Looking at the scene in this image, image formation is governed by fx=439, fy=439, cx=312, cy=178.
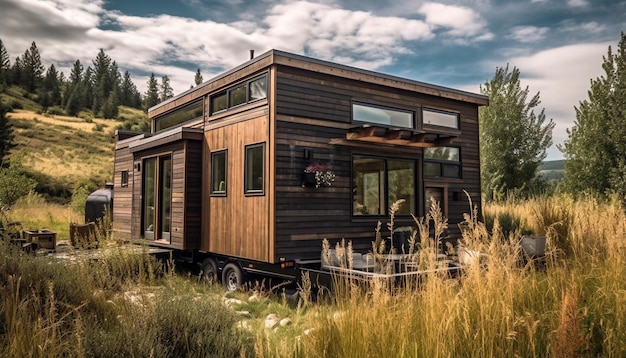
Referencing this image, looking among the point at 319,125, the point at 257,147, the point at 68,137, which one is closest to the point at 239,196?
the point at 257,147

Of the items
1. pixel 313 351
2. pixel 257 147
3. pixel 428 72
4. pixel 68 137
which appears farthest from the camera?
pixel 68 137

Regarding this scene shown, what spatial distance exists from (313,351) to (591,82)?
1930 cm

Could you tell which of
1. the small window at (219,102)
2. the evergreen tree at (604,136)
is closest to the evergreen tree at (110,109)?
the small window at (219,102)

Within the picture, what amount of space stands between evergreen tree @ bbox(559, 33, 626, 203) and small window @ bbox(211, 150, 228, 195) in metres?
14.2

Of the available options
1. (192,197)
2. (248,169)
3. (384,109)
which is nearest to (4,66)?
(192,197)

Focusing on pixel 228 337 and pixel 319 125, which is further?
pixel 319 125

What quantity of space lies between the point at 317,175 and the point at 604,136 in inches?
584

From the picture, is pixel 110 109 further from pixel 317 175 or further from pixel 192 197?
pixel 317 175

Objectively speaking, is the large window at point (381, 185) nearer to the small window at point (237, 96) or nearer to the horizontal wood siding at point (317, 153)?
the horizontal wood siding at point (317, 153)

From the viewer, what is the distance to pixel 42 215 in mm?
19484

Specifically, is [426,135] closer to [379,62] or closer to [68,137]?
[379,62]

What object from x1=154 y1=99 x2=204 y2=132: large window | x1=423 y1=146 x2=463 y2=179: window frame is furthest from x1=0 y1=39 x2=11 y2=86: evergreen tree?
x1=423 y1=146 x2=463 y2=179: window frame

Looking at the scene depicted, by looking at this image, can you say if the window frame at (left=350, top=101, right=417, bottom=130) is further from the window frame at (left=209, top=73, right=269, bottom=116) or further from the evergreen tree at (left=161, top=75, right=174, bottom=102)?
the evergreen tree at (left=161, top=75, right=174, bottom=102)

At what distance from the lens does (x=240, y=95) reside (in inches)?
340
